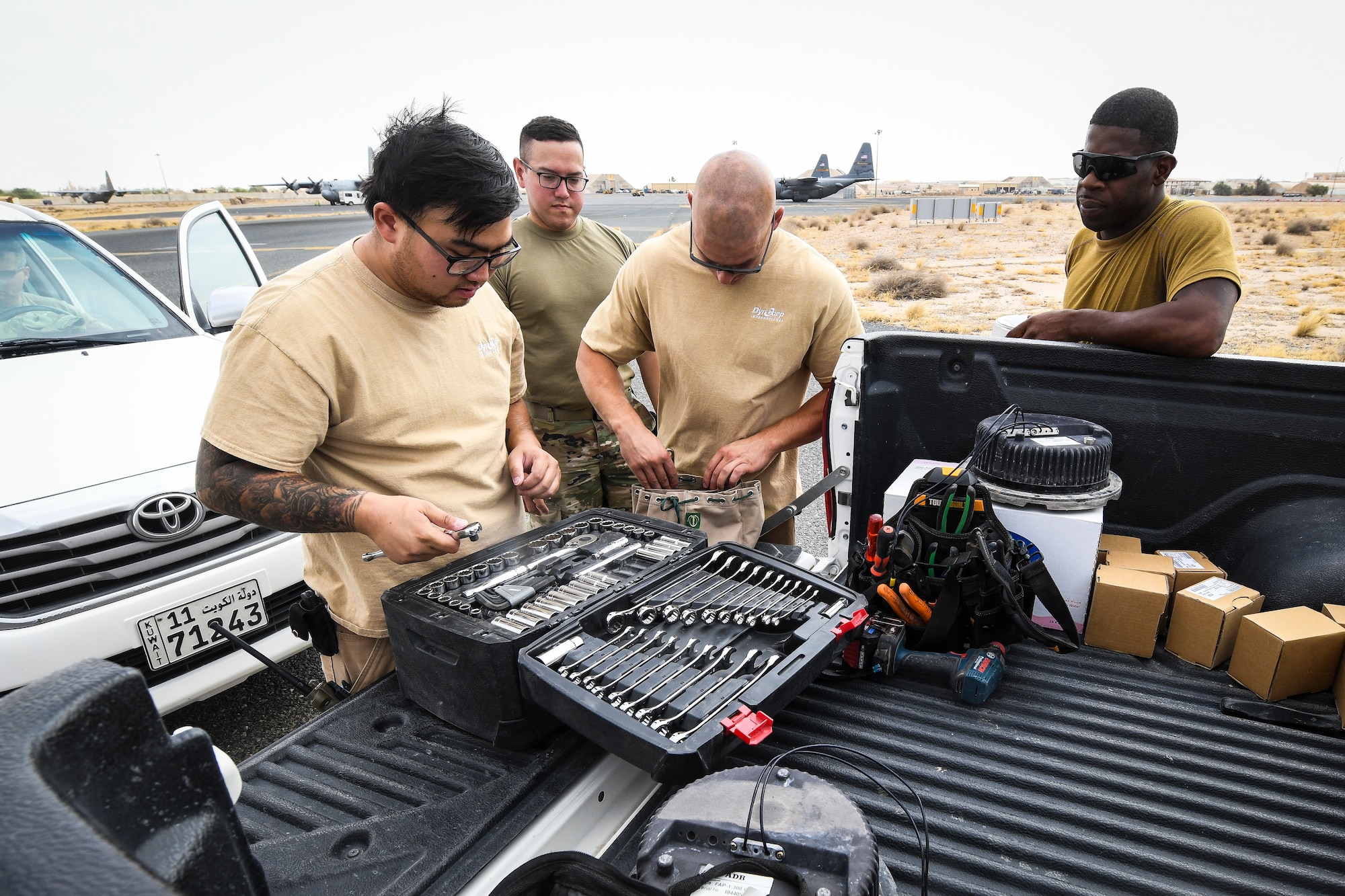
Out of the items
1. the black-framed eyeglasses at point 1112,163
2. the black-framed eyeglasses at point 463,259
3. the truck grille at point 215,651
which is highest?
the black-framed eyeglasses at point 1112,163

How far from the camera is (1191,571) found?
6.37 feet

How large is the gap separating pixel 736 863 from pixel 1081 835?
2.19ft

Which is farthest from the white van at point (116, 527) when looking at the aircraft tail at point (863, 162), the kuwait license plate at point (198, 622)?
the aircraft tail at point (863, 162)

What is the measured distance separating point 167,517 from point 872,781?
2.46 meters

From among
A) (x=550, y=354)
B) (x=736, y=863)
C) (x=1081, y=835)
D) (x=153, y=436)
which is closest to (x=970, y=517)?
(x=1081, y=835)

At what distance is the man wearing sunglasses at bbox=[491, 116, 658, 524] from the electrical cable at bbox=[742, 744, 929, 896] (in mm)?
2112

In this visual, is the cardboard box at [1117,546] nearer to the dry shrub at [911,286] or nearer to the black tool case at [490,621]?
the black tool case at [490,621]

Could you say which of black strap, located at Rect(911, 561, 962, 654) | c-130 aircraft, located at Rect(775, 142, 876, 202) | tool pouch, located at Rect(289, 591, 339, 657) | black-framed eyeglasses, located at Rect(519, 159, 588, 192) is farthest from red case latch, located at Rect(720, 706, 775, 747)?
c-130 aircraft, located at Rect(775, 142, 876, 202)

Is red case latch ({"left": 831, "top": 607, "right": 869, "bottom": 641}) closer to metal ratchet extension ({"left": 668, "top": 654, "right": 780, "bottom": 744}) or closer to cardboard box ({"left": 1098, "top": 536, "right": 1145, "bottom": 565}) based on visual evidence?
metal ratchet extension ({"left": 668, "top": 654, "right": 780, "bottom": 744})

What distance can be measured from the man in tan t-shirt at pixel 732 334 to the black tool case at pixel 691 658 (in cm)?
82

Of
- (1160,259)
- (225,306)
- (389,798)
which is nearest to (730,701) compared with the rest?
(389,798)

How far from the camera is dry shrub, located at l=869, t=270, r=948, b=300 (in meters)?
18.1

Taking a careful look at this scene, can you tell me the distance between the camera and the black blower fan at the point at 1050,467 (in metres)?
1.85

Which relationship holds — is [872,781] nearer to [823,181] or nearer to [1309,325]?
[1309,325]
